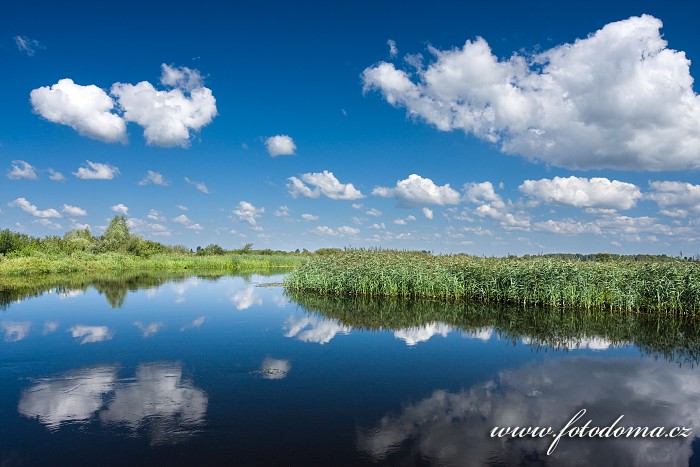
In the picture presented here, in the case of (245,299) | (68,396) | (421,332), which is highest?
(245,299)

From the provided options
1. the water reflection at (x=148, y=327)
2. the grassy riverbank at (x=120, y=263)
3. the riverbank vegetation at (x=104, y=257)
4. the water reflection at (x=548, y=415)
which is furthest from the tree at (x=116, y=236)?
the water reflection at (x=548, y=415)

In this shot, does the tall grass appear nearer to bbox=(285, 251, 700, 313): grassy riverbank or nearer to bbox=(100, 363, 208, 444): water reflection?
bbox=(285, 251, 700, 313): grassy riverbank

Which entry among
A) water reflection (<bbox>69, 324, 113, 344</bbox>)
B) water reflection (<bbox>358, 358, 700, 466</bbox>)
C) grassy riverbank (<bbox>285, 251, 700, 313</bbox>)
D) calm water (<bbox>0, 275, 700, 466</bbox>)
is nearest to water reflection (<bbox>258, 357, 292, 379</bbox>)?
calm water (<bbox>0, 275, 700, 466</bbox>)

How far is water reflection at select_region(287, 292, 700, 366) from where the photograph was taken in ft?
47.7

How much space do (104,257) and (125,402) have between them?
52166 millimetres

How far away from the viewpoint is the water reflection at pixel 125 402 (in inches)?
286

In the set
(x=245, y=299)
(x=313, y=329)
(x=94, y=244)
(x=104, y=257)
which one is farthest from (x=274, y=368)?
(x=94, y=244)

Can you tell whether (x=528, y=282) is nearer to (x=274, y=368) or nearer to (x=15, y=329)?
(x=274, y=368)

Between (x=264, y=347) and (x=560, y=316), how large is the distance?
43.2ft

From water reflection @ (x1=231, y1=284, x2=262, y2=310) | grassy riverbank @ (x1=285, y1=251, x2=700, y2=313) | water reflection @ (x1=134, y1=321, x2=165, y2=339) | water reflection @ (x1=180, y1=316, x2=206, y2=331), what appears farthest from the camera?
water reflection @ (x1=231, y1=284, x2=262, y2=310)

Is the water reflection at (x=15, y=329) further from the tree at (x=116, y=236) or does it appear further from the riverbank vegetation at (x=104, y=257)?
the tree at (x=116, y=236)

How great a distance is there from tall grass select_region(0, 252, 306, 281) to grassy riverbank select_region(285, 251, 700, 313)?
103 feet

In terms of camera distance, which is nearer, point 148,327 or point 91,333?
point 91,333

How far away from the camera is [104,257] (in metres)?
53.8
